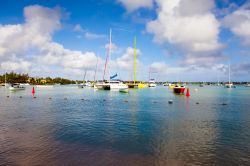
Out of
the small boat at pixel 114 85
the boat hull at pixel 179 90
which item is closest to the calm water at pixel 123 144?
the boat hull at pixel 179 90

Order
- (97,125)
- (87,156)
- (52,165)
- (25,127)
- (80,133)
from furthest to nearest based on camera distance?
(97,125), (25,127), (80,133), (87,156), (52,165)

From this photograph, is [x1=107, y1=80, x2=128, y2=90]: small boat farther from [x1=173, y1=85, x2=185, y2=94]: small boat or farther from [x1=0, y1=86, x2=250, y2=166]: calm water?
[x1=0, y1=86, x2=250, y2=166]: calm water

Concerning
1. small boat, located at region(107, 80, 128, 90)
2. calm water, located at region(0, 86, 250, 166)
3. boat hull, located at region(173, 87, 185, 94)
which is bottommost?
calm water, located at region(0, 86, 250, 166)

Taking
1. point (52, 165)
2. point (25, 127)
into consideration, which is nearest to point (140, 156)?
point (52, 165)

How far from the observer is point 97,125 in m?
28.7

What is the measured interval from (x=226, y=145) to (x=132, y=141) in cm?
766

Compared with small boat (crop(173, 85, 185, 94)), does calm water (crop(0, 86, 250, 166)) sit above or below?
below

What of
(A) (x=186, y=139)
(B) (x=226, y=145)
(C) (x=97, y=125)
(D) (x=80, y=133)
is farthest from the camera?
(C) (x=97, y=125)

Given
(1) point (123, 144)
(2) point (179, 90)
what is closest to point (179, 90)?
(2) point (179, 90)

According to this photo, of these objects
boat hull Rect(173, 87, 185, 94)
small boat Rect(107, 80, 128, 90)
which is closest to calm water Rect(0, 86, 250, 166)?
boat hull Rect(173, 87, 185, 94)

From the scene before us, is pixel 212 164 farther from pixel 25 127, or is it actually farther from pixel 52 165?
pixel 25 127

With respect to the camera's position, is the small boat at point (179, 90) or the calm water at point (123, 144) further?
the small boat at point (179, 90)

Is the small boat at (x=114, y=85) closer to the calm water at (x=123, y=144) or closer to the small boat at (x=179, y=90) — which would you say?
the small boat at (x=179, y=90)

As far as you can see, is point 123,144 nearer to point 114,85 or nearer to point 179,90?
point 179,90
